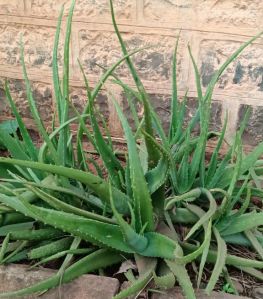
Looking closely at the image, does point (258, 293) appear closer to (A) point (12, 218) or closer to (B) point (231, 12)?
(A) point (12, 218)

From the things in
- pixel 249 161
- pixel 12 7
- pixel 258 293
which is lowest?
pixel 258 293

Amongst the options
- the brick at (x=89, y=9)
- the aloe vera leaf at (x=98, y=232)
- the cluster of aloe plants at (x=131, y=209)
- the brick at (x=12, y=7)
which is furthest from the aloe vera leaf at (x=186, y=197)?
the brick at (x=12, y=7)

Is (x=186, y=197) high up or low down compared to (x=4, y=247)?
up

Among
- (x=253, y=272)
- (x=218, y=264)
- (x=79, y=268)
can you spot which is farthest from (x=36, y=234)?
(x=253, y=272)

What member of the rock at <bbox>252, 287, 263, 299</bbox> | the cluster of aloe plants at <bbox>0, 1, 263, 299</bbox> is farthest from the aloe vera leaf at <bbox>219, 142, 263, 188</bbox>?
the rock at <bbox>252, 287, 263, 299</bbox>

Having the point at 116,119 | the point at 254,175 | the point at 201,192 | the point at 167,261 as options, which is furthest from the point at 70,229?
the point at 116,119

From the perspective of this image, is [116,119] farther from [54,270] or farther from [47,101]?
[54,270]

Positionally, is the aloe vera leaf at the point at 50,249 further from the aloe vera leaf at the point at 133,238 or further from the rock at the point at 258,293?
the rock at the point at 258,293
